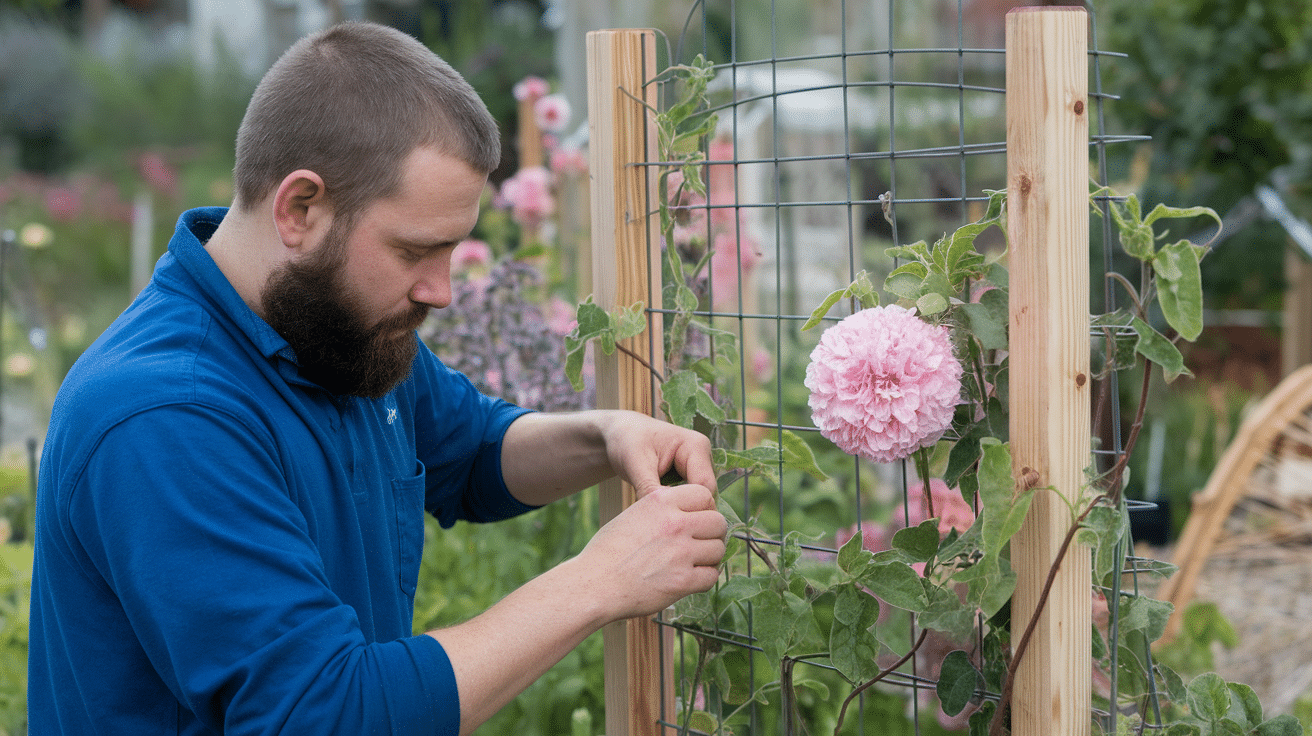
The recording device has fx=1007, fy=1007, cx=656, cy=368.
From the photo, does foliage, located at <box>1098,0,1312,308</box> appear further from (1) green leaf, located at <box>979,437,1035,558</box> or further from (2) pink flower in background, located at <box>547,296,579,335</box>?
(1) green leaf, located at <box>979,437,1035,558</box>

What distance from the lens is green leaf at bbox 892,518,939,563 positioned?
112cm

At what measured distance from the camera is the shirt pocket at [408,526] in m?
1.34

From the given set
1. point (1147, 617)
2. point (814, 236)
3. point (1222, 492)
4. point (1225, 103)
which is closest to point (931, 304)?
point (1147, 617)

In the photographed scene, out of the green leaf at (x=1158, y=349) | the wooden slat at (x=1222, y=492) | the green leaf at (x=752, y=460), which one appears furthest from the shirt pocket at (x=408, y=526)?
the wooden slat at (x=1222, y=492)

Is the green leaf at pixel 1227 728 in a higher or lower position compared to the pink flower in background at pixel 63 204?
lower

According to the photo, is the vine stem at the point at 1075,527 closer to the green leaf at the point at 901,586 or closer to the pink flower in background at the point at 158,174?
the green leaf at the point at 901,586

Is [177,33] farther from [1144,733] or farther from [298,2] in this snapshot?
[1144,733]

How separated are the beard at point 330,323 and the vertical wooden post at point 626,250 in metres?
0.32

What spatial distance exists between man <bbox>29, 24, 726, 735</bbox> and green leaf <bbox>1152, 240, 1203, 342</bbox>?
0.51 metres

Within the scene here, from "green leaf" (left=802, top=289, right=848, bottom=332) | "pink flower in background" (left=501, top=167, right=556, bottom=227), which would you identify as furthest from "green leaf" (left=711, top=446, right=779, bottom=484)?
"pink flower in background" (left=501, top=167, right=556, bottom=227)

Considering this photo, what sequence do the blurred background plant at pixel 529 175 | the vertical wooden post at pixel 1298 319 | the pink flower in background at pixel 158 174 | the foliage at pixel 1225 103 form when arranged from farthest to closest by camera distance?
the pink flower in background at pixel 158 174, the vertical wooden post at pixel 1298 319, the foliage at pixel 1225 103, the blurred background plant at pixel 529 175

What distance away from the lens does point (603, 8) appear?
5.13 meters

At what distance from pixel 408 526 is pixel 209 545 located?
0.45 m

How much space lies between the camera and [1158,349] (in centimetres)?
95
